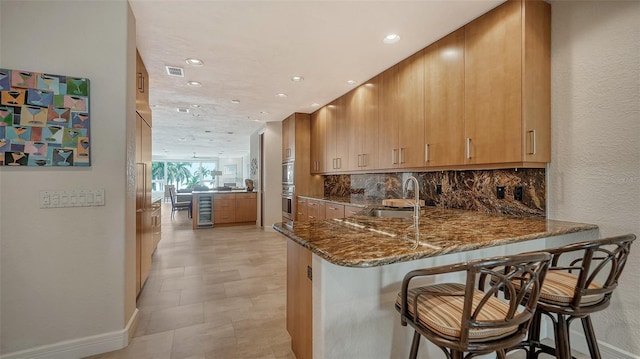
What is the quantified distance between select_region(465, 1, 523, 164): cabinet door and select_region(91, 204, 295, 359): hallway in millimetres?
2181

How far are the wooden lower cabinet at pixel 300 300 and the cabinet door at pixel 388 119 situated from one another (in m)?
1.90

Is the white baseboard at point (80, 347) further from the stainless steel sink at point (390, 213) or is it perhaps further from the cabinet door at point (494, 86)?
the cabinet door at point (494, 86)

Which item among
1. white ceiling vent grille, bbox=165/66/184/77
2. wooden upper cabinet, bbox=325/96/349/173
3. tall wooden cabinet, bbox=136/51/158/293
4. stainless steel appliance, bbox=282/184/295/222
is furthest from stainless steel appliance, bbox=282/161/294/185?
tall wooden cabinet, bbox=136/51/158/293

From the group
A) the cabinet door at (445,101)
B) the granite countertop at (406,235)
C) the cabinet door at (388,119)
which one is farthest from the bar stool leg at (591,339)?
the cabinet door at (388,119)

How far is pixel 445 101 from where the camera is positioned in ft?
8.64

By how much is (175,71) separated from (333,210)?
110 inches

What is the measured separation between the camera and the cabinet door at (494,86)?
81.8 inches

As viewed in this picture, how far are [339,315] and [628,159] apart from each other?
2034mm

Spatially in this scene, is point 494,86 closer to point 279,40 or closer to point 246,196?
point 279,40

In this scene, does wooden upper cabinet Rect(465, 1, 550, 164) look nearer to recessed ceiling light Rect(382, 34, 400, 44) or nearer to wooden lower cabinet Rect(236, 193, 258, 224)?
recessed ceiling light Rect(382, 34, 400, 44)

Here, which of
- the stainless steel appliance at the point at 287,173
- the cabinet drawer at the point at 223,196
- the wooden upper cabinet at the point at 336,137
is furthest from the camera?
the cabinet drawer at the point at 223,196

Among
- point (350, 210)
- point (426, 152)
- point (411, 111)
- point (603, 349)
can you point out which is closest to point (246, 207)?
point (350, 210)

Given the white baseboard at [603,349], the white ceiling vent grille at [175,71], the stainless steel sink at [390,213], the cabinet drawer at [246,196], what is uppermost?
the white ceiling vent grille at [175,71]

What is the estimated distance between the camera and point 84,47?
200cm
